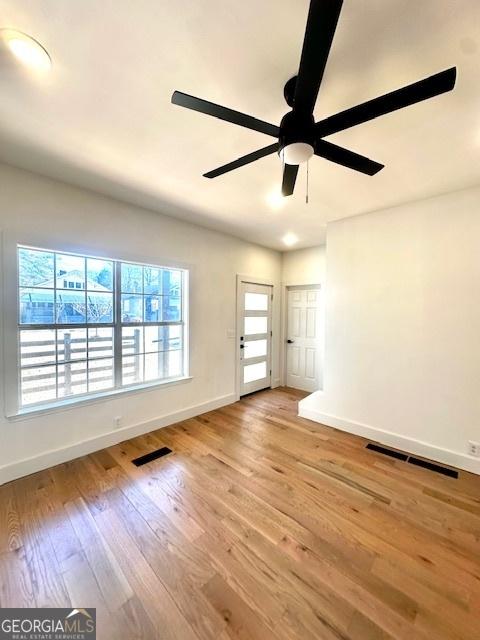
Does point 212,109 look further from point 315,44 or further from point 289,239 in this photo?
point 289,239

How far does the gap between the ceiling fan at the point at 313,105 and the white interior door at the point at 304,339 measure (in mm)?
3487

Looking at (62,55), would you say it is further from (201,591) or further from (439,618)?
(439,618)

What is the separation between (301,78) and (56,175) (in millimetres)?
2433

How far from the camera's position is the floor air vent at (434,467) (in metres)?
2.47

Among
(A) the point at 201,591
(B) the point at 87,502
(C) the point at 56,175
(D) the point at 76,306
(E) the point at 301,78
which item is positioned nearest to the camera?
(E) the point at 301,78

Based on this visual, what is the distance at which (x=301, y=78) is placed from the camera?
1000mm

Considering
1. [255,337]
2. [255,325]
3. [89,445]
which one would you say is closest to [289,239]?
[255,325]

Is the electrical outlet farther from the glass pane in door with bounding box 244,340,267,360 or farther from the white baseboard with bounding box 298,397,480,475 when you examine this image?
the glass pane in door with bounding box 244,340,267,360

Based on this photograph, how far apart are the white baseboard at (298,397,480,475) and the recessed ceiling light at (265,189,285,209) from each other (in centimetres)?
265

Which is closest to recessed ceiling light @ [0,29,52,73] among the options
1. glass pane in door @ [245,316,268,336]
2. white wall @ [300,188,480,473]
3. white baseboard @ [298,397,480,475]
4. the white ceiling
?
the white ceiling

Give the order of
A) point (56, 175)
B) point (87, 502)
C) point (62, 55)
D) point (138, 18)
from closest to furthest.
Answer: point (138, 18)
point (62, 55)
point (87, 502)
point (56, 175)

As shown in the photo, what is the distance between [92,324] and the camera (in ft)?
9.20

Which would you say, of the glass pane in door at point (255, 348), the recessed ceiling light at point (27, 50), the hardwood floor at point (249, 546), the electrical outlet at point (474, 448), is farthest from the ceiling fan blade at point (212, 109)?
the glass pane in door at point (255, 348)

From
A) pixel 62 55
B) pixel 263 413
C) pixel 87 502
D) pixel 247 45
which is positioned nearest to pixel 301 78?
pixel 247 45
